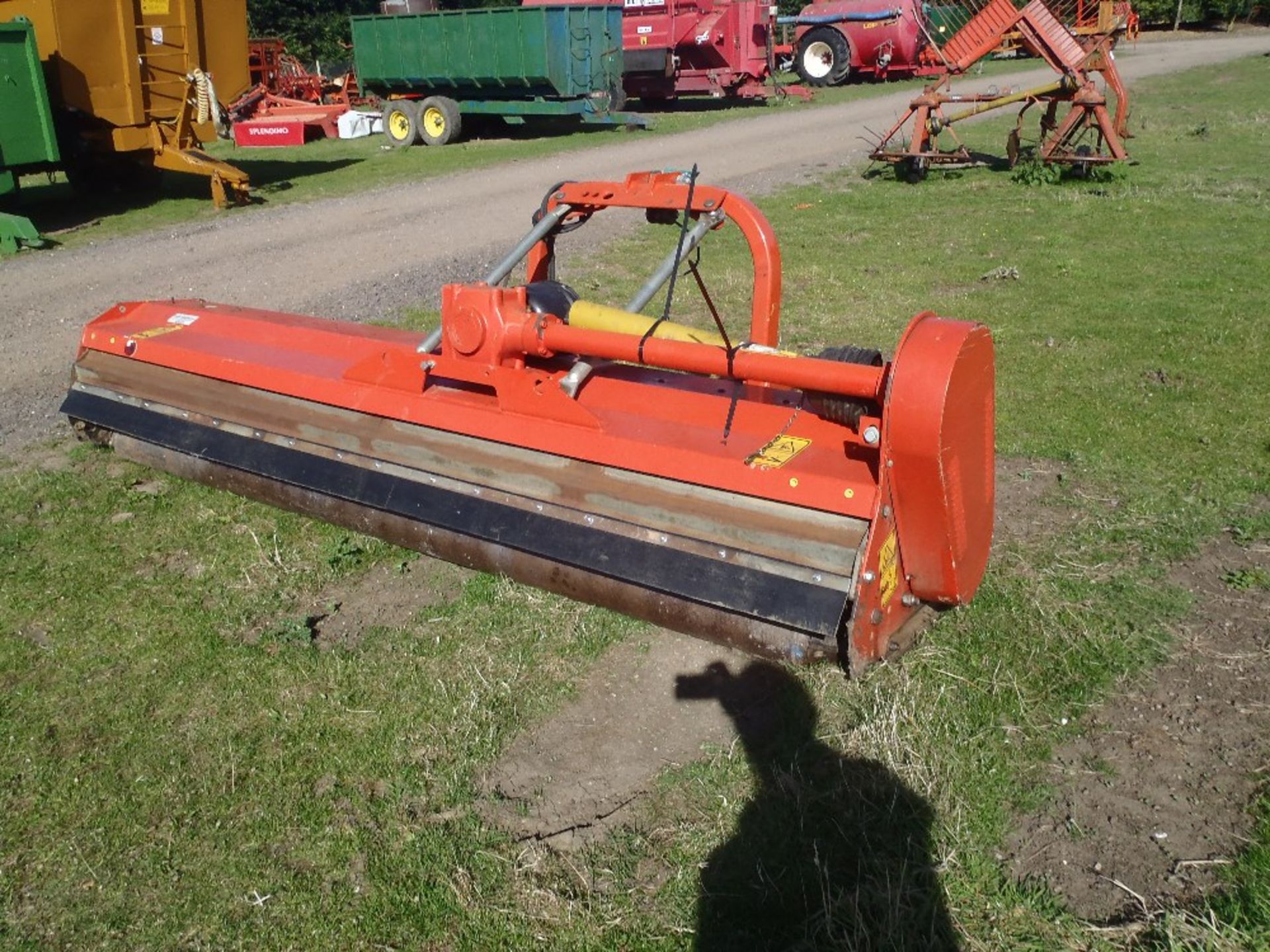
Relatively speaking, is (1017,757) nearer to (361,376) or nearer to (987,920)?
(987,920)

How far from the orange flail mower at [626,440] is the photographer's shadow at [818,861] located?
1.00 feet

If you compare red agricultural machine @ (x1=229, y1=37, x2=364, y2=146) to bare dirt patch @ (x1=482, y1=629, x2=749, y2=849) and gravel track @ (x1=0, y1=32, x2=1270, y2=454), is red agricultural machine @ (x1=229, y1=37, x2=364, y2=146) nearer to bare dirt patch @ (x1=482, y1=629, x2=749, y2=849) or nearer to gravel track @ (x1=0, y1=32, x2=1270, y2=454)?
gravel track @ (x1=0, y1=32, x2=1270, y2=454)

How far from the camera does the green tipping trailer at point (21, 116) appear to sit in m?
9.99

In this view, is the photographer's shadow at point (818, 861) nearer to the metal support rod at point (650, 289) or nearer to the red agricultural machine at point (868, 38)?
the metal support rod at point (650, 289)

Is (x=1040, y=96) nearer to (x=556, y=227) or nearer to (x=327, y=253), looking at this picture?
(x=327, y=253)

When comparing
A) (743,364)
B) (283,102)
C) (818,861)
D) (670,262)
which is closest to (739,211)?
(670,262)

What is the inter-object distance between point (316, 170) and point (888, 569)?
13.5 m

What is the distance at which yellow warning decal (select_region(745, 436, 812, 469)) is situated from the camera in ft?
10.9

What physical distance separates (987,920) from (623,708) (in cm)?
121

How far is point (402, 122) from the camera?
17.4 m

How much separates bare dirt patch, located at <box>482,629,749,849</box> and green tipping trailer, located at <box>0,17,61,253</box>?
872 centimetres

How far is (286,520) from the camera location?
4570 millimetres

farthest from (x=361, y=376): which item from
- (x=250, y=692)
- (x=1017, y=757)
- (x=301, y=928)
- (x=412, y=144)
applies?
(x=412, y=144)

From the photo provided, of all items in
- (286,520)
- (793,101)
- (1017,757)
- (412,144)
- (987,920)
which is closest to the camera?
(987,920)
